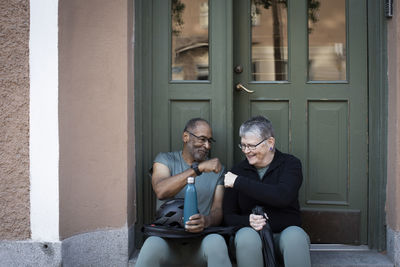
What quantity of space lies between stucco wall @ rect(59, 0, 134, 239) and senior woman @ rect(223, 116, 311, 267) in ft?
2.84

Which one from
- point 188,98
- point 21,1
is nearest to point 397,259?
point 188,98

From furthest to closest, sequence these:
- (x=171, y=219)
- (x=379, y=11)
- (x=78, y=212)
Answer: (x=379, y=11) → (x=78, y=212) → (x=171, y=219)

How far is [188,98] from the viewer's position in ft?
11.8

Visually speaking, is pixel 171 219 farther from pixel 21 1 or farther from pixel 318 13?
pixel 318 13

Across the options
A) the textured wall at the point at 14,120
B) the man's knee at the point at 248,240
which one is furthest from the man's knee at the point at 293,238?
the textured wall at the point at 14,120

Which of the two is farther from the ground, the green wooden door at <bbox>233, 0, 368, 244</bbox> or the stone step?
the green wooden door at <bbox>233, 0, 368, 244</bbox>

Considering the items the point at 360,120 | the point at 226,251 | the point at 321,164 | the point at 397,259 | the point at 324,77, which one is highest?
the point at 324,77

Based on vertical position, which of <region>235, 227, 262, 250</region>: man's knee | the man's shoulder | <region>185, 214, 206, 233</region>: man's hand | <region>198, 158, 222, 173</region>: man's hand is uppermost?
the man's shoulder

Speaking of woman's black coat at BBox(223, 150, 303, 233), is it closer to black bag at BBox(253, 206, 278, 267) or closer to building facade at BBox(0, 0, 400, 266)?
black bag at BBox(253, 206, 278, 267)

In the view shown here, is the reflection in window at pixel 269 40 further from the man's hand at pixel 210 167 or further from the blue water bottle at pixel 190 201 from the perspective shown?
the blue water bottle at pixel 190 201

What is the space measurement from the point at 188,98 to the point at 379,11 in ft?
5.56

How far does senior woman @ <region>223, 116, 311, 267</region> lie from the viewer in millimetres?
2734

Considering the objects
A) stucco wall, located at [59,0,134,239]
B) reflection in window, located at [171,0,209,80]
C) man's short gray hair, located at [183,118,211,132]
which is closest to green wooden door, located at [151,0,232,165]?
reflection in window, located at [171,0,209,80]

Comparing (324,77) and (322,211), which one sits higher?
(324,77)
